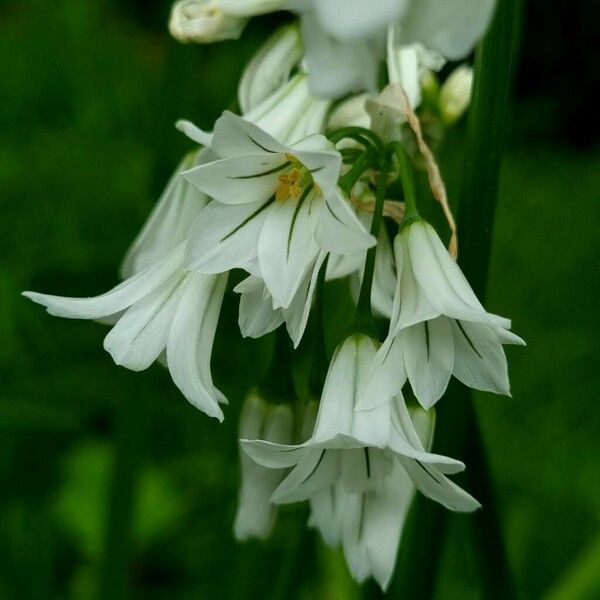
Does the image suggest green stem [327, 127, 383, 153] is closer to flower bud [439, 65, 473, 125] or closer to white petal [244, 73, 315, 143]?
white petal [244, 73, 315, 143]

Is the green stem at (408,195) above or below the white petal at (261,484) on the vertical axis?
above

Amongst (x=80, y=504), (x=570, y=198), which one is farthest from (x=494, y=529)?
(x=570, y=198)

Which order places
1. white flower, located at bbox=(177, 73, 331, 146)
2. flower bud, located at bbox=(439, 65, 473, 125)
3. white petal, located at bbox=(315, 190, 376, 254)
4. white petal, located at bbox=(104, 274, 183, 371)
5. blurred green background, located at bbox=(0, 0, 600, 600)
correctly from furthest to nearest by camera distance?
blurred green background, located at bbox=(0, 0, 600, 600), flower bud, located at bbox=(439, 65, 473, 125), white flower, located at bbox=(177, 73, 331, 146), white petal, located at bbox=(104, 274, 183, 371), white petal, located at bbox=(315, 190, 376, 254)

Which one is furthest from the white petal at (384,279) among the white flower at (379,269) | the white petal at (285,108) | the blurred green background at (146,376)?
the blurred green background at (146,376)

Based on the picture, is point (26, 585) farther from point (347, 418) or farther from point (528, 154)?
point (528, 154)

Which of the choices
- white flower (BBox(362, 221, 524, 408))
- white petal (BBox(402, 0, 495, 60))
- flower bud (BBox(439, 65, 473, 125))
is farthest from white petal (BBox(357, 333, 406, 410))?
flower bud (BBox(439, 65, 473, 125))

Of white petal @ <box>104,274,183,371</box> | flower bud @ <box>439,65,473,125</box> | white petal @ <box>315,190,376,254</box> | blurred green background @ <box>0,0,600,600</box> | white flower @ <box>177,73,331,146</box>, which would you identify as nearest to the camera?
white petal @ <box>315,190,376,254</box>

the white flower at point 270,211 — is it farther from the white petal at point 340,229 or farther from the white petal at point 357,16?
the white petal at point 357,16
